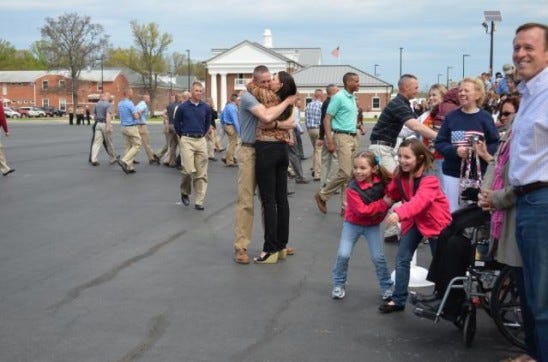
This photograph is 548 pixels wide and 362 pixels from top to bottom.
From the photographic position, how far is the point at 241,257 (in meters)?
7.43

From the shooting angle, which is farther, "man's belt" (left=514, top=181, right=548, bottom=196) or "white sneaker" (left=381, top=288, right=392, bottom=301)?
"white sneaker" (left=381, top=288, right=392, bottom=301)

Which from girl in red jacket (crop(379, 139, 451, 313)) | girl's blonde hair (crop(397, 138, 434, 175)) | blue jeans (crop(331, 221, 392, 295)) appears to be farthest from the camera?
blue jeans (crop(331, 221, 392, 295))

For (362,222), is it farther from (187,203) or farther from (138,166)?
(138,166)

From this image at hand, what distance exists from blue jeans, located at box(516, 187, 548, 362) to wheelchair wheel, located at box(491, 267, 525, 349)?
30.8 inches

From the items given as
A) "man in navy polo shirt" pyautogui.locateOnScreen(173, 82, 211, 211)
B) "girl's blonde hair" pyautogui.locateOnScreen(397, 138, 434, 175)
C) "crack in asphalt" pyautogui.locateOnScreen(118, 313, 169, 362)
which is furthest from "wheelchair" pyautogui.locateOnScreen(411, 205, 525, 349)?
"man in navy polo shirt" pyautogui.locateOnScreen(173, 82, 211, 211)

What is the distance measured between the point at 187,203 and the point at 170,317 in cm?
604

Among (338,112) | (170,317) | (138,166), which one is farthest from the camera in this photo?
(138,166)

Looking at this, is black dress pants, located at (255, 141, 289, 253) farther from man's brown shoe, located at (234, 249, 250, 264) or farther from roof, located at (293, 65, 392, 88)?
roof, located at (293, 65, 392, 88)

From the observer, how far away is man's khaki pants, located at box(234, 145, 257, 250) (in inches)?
293

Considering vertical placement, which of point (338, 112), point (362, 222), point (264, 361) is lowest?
point (264, 361)

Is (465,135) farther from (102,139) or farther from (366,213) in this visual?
(102,139)

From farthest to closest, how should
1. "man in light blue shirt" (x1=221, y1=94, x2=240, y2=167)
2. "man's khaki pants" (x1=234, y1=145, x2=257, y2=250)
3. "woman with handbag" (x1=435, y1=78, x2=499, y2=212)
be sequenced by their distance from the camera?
"man in light blue shirt" (x1=221, y1=94, x2=240, y2=167), "man's khaki pants" (x1=234, y1=145, x2=257, y2=250), "woman with handbag" (x1=435, y1=78, x2=499, y2=212)

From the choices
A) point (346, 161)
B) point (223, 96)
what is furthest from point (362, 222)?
point (223, 96)

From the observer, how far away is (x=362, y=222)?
19.4 ft
